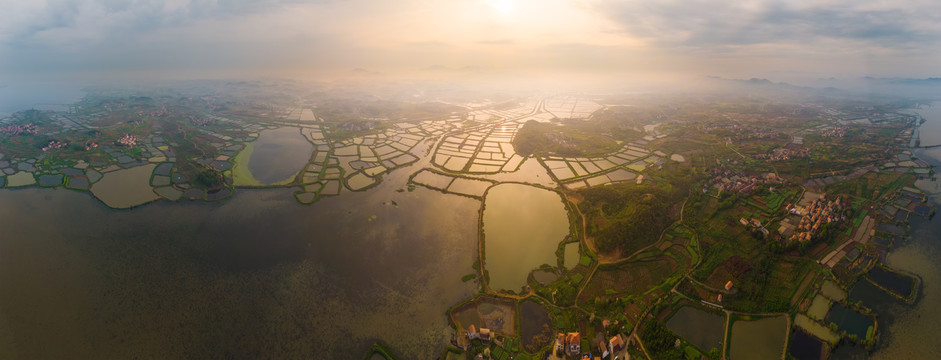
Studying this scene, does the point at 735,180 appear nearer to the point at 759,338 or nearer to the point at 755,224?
the point at 755,224

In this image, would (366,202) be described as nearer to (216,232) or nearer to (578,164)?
(216,232)

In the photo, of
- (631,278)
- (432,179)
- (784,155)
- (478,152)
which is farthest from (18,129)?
(784,155)

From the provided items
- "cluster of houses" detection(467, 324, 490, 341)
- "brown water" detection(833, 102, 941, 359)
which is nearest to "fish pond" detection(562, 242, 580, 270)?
"cluster of houses" detection(467, 324, 490, 341)

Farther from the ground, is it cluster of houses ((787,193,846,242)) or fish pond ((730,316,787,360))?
cluster of houses ((787,193,846,242))

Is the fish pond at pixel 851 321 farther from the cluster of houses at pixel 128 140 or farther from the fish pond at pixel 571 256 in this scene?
the cluster of houses at pixel 128 140

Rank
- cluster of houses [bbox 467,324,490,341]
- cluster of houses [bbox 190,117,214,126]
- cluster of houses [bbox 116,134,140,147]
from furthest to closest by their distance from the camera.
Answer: cluster of houses [bbox 190,117,214,126]
cluster of houses [bbox 116,134,140,147]
cluster of houses [bbox 467,324,490,341]

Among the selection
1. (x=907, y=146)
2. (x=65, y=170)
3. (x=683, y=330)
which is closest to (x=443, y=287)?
(x=683, y=330)

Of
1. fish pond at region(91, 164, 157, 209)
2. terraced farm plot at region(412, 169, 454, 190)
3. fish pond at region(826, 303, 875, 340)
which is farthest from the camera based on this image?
terraced farm plot at region(412, 169, 454, 190)

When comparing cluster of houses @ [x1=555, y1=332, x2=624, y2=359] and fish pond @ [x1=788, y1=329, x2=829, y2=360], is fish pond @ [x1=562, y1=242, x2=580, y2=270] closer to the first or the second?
cluster of houses @ [x1=555, y1=332, x2=624, y2=359]
